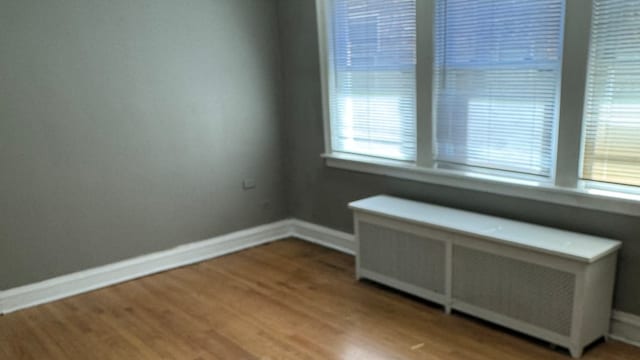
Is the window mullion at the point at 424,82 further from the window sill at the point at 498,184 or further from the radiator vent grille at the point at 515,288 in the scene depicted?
the radiator vent grille at the point at 515,288

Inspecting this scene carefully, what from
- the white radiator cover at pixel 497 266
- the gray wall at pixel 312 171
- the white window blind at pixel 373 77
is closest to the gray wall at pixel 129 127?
the gray wall at pixel 312 171

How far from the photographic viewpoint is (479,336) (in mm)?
3135

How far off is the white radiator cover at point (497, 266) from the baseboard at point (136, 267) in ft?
4.11

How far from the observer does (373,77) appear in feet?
A: 13.5

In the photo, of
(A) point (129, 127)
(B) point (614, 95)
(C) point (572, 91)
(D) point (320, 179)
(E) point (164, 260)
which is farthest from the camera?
(D) point (320, 179)

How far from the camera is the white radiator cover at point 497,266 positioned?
285cm

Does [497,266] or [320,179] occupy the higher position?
[320,179]

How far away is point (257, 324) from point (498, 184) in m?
1.69

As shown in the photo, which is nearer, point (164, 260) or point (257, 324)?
point (257, 324)

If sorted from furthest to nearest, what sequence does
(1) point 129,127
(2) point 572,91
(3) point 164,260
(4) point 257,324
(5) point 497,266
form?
(3) point 164,260 → (1) point 129,127 → (4) point 257,324 → (5) point 497,266 → (2) point 572,91

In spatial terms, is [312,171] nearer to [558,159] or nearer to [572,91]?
[558,159]

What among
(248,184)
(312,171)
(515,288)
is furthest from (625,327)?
(248,184)

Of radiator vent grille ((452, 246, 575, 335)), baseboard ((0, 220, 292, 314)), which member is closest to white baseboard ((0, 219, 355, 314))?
baseboard ((0, 220, 292, 314))

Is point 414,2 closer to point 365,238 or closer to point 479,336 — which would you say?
point 365,238
